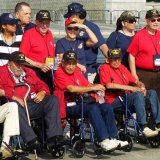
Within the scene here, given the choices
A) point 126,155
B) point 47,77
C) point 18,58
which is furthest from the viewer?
point 47,77

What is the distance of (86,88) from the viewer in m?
8.00

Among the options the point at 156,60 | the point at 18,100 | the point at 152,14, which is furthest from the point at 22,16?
the point at 156,60

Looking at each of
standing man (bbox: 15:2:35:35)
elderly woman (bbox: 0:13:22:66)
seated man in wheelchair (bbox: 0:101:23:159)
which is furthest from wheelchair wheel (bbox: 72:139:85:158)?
standing man (bbox: 15:2:35:35)

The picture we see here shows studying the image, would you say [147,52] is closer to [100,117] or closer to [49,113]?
Result: [100,117]

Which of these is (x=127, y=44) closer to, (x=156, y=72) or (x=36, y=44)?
(x=156, y=72)

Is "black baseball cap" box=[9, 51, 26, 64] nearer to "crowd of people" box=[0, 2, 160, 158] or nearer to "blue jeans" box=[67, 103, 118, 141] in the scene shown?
"crowd of people" box=[0, 2, 160, 158]

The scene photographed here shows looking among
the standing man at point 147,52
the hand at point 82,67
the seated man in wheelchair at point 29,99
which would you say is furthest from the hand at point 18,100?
the standing man at point 147,52

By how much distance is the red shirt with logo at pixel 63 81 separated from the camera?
26.4ft

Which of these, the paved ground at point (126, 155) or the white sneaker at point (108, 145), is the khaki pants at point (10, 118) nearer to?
the paved ground at point (126, 155)

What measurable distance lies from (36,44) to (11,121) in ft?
5.28

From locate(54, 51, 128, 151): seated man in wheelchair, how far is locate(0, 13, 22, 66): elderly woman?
30.1 inches

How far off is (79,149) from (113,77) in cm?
122

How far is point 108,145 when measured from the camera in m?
7.69

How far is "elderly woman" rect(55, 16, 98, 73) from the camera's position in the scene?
8555 millimetres
